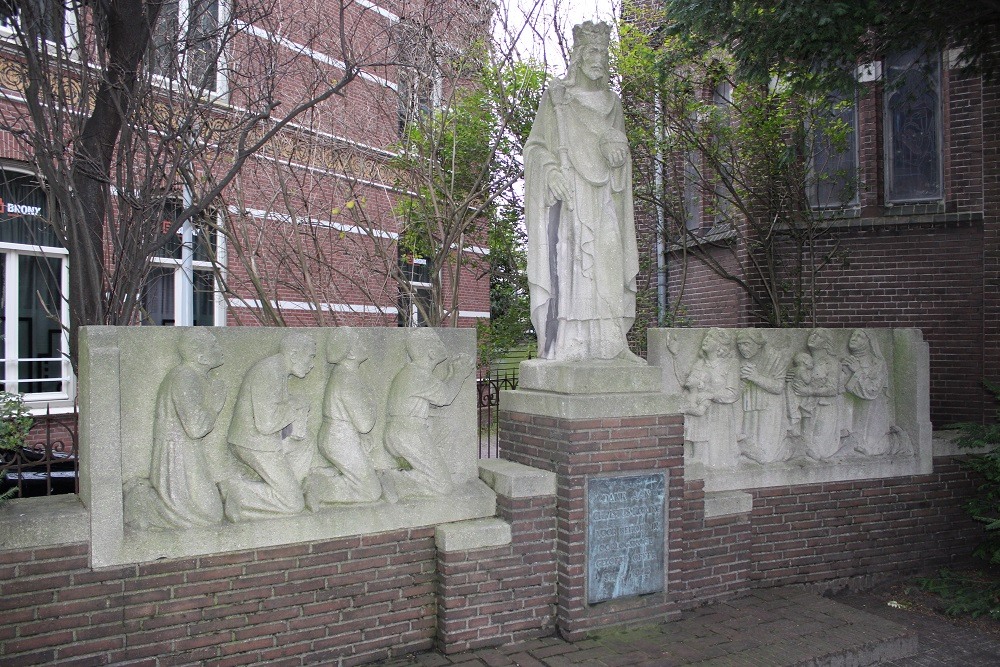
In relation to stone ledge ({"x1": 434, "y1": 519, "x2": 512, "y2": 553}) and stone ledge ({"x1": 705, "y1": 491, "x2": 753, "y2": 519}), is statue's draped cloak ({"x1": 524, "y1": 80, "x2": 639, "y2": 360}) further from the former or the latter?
stone ledge ({"x1": 705, "y1": 491, "x2": 753, "y2": 519})

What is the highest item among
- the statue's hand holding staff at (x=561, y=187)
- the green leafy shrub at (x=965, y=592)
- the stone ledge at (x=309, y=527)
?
the statue's hand holding staff at (x=561, y=187)

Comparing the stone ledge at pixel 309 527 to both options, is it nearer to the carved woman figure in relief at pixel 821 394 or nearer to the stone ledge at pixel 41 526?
the stone ledge at pixel 41 526

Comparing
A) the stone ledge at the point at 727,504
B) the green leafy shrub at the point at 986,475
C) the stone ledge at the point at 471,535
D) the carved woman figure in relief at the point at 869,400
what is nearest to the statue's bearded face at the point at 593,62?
the stone ledge at the point at 471,535

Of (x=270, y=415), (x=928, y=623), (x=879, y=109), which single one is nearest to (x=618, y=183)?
(x=270, y=415)

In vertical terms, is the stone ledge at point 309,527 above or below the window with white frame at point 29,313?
below

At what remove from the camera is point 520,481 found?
5.37 meters

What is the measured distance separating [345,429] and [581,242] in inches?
89.8

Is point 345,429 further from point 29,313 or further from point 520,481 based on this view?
point 29,313

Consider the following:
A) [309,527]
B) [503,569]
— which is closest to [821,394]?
[503,569]

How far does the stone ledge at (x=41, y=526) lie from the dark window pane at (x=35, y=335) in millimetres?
7858

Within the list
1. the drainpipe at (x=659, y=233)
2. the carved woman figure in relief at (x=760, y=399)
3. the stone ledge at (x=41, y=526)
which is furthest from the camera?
the drainpipe at (x=659, y=233)

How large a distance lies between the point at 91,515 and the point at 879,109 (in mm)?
12632

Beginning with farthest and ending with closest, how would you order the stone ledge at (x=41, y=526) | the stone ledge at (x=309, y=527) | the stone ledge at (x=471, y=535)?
the stone ledge at (x=471, y=535) → the stone ledge at (x=309, y=527) → the stone ledge at (x=41, y=526)

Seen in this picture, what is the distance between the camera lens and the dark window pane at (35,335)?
1124cm
